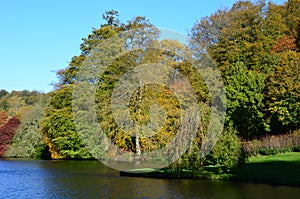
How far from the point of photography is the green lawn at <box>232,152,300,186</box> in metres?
17.2

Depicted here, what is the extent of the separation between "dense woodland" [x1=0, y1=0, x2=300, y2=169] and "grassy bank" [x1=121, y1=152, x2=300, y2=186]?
54cm

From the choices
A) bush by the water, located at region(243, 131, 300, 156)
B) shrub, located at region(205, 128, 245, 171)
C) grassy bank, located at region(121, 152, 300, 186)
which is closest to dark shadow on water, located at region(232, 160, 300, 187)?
grassy bank, located at region(121, 152, 300, 186)

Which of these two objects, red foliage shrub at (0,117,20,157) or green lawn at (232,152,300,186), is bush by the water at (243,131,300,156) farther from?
red foliage shrub at (0,117,20,157)

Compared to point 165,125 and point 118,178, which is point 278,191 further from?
point 165,125

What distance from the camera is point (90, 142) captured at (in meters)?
34.9

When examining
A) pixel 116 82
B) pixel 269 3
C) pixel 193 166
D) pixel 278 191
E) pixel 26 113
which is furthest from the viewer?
pixel 26 113

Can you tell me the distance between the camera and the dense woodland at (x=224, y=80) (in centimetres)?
2731

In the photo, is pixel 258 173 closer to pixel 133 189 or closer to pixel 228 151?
pixel 228 151

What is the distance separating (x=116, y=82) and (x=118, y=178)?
1448 centimetres

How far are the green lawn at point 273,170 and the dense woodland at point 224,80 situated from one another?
0.91 m

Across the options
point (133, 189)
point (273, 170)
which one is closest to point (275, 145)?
point (273, 170)

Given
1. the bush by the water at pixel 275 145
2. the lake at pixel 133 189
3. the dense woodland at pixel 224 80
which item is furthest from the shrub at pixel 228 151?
the bush by the water at pixel 275 145

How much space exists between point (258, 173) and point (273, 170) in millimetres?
1096

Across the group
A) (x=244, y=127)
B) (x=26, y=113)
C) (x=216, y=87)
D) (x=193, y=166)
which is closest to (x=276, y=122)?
(x=244, y=127)
